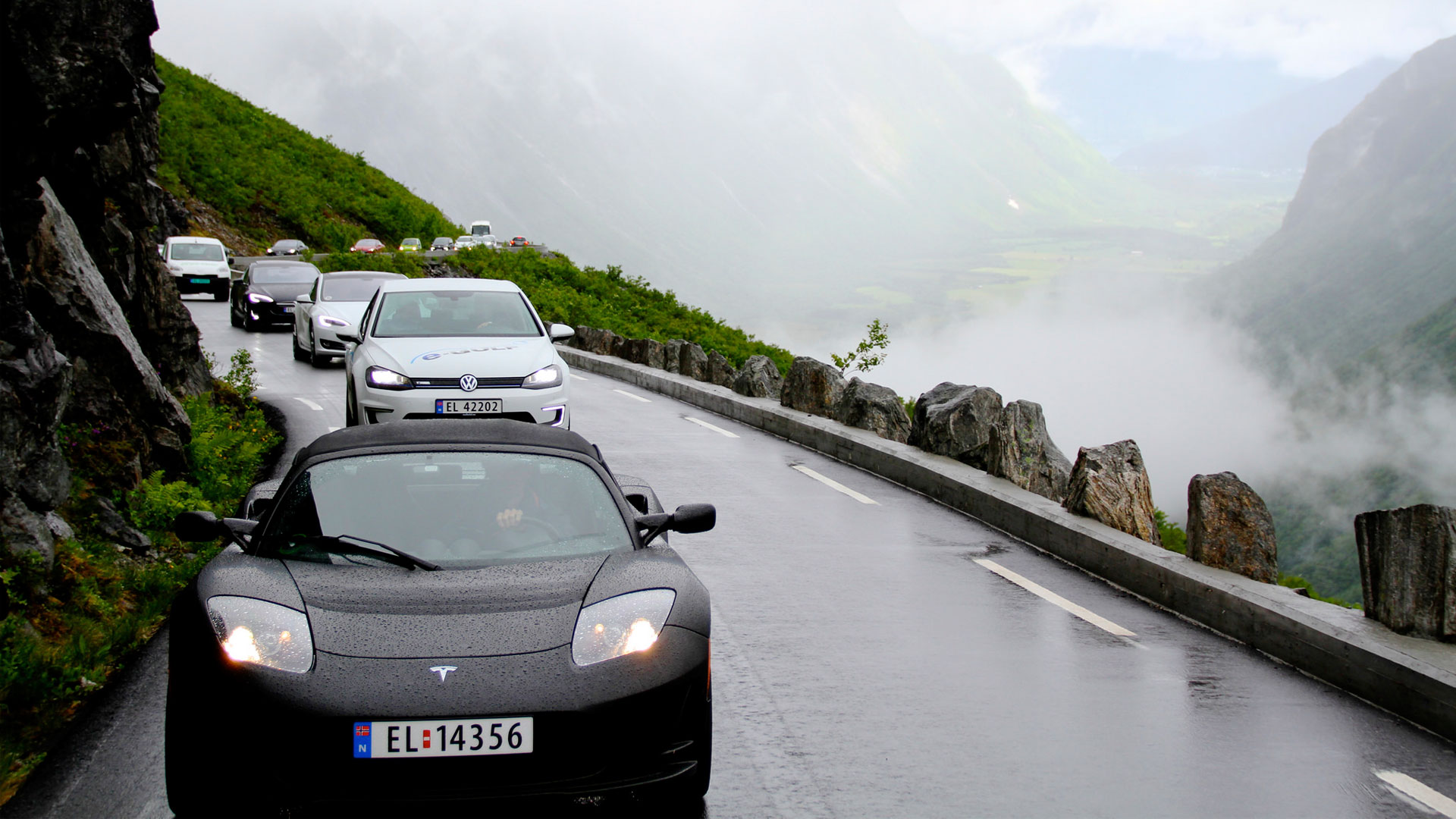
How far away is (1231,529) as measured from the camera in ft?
26.2

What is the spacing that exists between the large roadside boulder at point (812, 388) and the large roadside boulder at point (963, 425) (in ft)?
9.20

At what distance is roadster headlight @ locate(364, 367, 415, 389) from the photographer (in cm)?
1223

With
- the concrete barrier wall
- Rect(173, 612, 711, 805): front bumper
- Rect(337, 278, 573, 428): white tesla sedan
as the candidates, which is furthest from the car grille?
Rect(173, 612, 711, 805): front bumper

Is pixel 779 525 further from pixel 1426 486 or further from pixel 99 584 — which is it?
pixel 1426 486

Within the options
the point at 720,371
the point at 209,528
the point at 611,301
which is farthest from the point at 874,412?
the point at 611,301

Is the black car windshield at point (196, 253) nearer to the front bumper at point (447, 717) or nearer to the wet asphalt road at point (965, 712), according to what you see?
the wet asphalt road at point (965, 712)

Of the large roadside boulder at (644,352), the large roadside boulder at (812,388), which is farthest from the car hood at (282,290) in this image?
the large roadside boulder at (812,388)

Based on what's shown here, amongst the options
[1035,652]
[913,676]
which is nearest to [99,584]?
[913,676]

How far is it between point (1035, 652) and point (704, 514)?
2.47 metres

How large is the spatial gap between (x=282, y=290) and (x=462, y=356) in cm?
1936

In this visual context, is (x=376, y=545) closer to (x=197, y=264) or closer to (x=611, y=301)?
(x=197, y=264)

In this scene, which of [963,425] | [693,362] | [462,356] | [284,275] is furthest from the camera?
[284,275]

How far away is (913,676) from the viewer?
20.7 feet

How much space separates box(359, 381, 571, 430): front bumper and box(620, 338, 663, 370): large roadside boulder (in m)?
10.8
